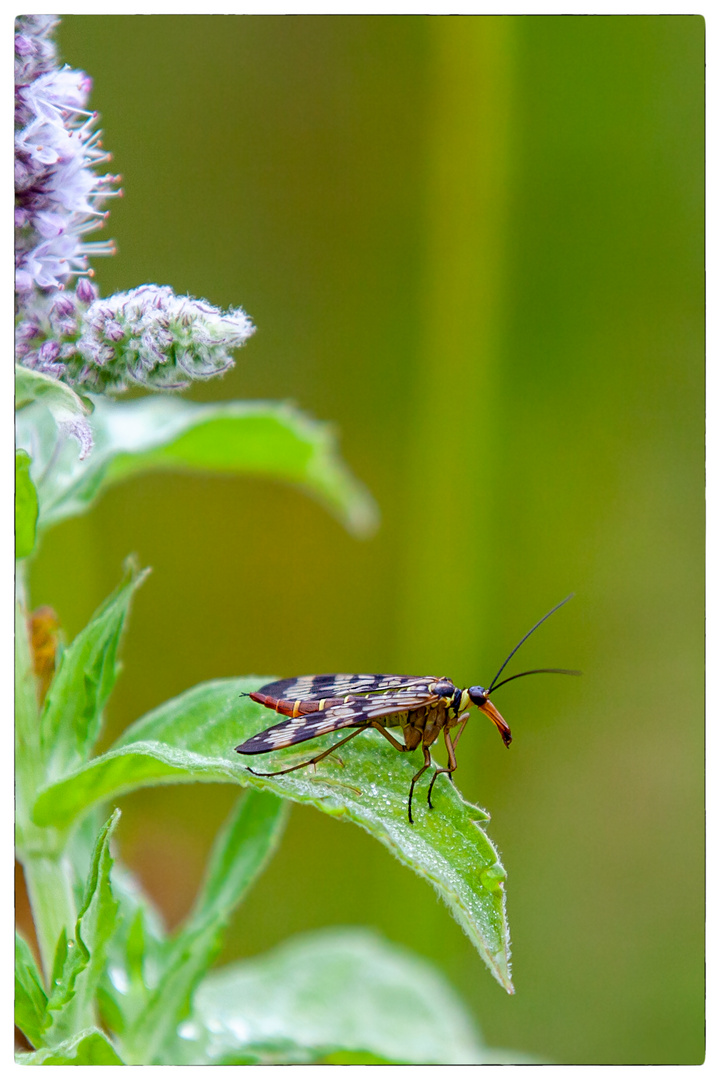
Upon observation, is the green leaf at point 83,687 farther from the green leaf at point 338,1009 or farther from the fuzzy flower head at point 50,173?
the green leaf at point 338,1009

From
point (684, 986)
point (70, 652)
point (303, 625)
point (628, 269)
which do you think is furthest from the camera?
point (303, 625)

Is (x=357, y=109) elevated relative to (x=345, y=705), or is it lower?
elevated

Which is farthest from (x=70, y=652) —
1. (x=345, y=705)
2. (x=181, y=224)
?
(x=181, y=224)

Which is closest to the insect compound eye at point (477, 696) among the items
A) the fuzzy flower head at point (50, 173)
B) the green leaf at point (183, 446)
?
the green leaf at point (183, 446)

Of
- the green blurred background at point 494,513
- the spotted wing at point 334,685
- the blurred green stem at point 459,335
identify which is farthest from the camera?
the blurred green stem at point 459,335

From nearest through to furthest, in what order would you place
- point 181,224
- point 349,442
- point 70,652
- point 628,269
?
1. point 70,652
2. point 181,224
3. point 628,269
4. point 349,442

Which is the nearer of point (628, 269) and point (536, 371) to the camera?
point (628, 269)

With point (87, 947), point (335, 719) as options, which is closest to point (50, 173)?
point (335, 719)

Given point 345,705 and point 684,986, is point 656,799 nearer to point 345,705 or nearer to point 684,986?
point 684,986
